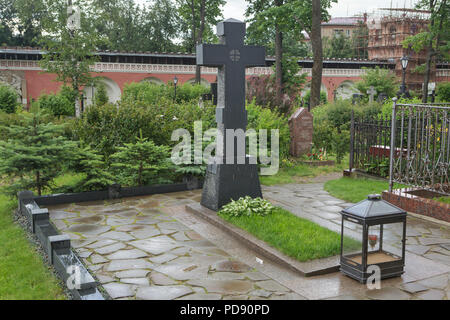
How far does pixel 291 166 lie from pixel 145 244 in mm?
7140

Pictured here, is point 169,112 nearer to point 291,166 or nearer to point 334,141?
point 291,166

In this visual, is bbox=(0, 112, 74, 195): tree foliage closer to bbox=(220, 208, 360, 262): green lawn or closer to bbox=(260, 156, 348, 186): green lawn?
bbox=(220, 208, 360, 262): green lawn

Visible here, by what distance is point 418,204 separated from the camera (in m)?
7.66

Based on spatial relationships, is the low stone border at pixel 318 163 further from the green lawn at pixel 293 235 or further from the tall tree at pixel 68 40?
the tall tree at pixel 68 40

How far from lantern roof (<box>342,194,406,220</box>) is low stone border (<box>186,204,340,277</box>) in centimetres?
72

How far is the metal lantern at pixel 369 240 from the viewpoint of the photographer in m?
4.88

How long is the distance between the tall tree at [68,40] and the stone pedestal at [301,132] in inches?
612

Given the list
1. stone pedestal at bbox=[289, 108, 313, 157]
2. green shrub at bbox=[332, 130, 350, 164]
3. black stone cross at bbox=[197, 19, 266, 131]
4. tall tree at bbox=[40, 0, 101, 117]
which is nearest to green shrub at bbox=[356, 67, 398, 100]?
tall tree at bbox=[40, 0, 101, 117]

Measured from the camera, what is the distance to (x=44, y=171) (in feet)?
27.2

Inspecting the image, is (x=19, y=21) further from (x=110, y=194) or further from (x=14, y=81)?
(x=110, y=194)

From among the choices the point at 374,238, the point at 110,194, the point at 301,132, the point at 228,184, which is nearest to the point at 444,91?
the point at 301,132

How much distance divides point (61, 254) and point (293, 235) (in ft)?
9.54

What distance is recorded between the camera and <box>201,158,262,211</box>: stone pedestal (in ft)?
25.2
